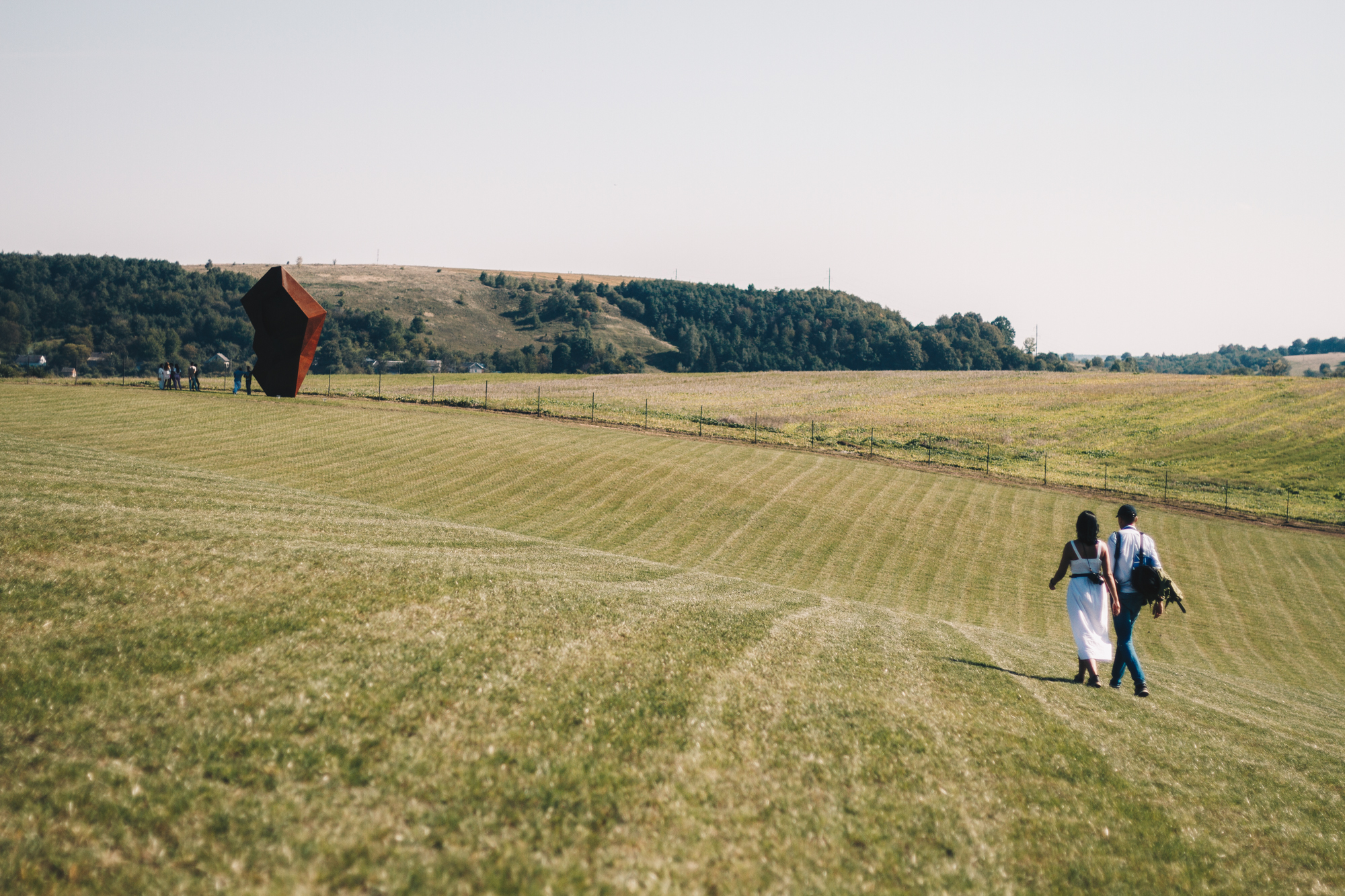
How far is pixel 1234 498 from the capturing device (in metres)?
43.9

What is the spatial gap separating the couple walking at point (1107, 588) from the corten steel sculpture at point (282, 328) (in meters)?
40.3

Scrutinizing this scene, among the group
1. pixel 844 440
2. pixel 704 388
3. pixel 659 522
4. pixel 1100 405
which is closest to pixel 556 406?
pixel 844 440

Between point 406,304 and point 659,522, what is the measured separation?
17687 cm

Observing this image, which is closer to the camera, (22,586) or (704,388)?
(22,586)

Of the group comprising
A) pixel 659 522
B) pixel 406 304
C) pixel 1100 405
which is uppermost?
pixel 406 304

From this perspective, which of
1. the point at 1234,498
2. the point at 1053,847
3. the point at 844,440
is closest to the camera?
the point at 1053,847

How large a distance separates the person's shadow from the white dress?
59 centimetres

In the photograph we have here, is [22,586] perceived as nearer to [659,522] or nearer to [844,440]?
[659,522]

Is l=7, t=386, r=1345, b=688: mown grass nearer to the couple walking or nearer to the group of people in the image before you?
the group of people

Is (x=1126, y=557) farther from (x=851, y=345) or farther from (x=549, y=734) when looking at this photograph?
(x=851, y=345)

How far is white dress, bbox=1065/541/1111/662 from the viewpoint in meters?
12.0

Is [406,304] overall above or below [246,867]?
above

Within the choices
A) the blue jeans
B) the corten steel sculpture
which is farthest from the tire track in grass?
the corten steel sculpture

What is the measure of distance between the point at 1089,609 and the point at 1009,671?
1759 mm
